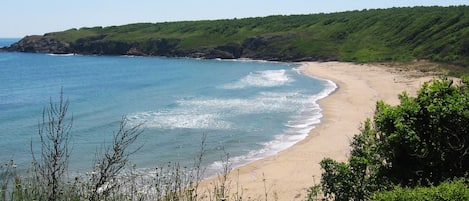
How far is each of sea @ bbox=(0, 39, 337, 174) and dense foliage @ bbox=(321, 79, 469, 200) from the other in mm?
7348

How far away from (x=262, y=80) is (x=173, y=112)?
80.7ft

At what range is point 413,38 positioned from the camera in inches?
3182

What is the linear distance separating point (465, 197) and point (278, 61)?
84.9 m

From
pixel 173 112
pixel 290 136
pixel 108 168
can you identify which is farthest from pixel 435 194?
pixel 173 112

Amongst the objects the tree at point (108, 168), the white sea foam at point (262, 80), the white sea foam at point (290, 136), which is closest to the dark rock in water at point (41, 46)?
the white sea foam at point (262, 80)

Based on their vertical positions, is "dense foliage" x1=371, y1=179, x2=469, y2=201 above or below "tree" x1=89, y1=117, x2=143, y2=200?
below

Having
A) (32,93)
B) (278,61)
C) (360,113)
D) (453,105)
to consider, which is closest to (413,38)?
(278,61)

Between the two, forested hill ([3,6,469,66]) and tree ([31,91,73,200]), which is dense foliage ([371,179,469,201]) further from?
forested hill ([3,6,469,66])

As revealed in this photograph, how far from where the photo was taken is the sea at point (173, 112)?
2423 cm

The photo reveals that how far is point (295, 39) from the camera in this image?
9812cm

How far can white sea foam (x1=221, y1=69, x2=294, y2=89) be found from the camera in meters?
54.5

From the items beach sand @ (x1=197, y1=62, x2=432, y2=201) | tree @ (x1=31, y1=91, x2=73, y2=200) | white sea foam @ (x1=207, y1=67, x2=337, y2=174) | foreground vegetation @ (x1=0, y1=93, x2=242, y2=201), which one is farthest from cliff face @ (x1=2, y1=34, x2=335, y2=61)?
tree @ (x1=31, y1=91, x2=73, y2=200)

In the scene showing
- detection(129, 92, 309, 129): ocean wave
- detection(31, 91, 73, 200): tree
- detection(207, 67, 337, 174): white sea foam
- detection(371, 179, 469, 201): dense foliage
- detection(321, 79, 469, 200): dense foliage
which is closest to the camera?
detection(31, 91, 73, 200): tree

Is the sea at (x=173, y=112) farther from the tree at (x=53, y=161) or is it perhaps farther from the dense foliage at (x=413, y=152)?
the dense foliage at (x=413, y=152)
